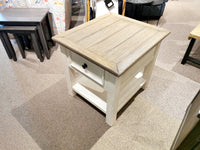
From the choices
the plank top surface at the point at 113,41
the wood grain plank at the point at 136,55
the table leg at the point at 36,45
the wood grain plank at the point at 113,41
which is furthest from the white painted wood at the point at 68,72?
the table leg at the point at 36,45

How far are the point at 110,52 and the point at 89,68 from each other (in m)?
0.20

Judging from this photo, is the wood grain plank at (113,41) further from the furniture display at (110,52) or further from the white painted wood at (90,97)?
the white painted wood at (90,97)

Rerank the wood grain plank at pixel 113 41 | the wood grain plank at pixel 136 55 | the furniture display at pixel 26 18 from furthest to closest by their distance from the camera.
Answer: the furniture display at pixel 26 18 < the wood grain plank at pixel 113 41 < the wood grain plank at pixel 136 55

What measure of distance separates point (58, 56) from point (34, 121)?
39.7 inches

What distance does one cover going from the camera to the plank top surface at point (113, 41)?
93 cm

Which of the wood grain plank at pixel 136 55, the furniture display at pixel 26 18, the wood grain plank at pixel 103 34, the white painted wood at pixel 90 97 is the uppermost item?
the wood grain plank at pixel 103 34

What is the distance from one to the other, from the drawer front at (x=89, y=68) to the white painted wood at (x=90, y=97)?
31 cm

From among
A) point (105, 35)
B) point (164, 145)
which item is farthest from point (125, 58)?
point (164, 145)

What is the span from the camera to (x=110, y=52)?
99cm

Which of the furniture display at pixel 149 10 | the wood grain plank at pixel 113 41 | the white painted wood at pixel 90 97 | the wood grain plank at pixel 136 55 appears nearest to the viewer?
the wood grain plank at pixel 136 55

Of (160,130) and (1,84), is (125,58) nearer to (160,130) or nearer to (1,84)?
(160,130)

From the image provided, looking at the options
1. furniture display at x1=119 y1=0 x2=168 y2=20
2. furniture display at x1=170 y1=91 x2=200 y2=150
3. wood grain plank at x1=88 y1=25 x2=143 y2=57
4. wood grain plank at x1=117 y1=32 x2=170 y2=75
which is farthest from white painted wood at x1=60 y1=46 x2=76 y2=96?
furniture display at x1=119 y1=0 x2=168 y2=20

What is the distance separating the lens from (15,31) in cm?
170

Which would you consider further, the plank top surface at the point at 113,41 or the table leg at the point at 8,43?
the table leg at the point at 8,43
